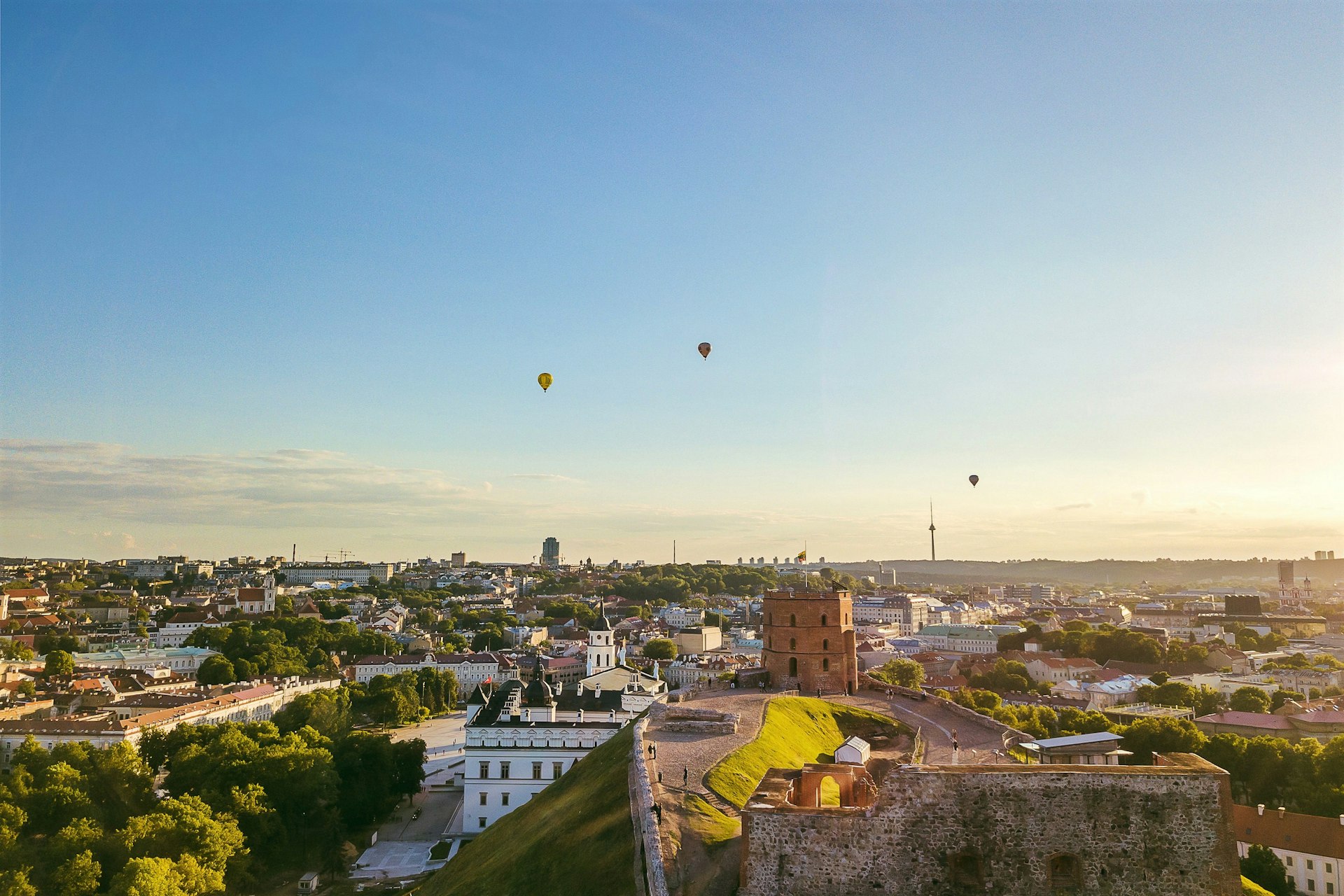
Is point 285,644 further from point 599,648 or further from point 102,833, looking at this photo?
point 102,833

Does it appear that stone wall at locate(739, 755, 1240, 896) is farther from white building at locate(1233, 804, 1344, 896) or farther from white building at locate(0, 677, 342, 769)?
white building at locate(0, 677, 342, 769)

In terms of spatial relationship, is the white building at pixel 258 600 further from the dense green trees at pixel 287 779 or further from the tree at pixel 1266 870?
the tree at pixel 1266 870

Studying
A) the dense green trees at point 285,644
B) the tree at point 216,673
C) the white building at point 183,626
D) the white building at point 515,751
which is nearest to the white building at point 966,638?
the dense green trees at point 285,644

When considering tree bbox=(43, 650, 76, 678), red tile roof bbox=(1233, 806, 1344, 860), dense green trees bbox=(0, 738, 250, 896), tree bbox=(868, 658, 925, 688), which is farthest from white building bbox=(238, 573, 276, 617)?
red tile roof bbox=(1233, 806, 1344, 860)

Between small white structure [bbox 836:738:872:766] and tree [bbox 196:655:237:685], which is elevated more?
small white structure [bbox 836:738:872:766]

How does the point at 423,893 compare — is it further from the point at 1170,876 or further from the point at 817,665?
the point at 1170,876

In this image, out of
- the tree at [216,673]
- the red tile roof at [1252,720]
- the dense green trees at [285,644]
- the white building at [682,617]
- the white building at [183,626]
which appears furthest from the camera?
the white building at [682,617]
